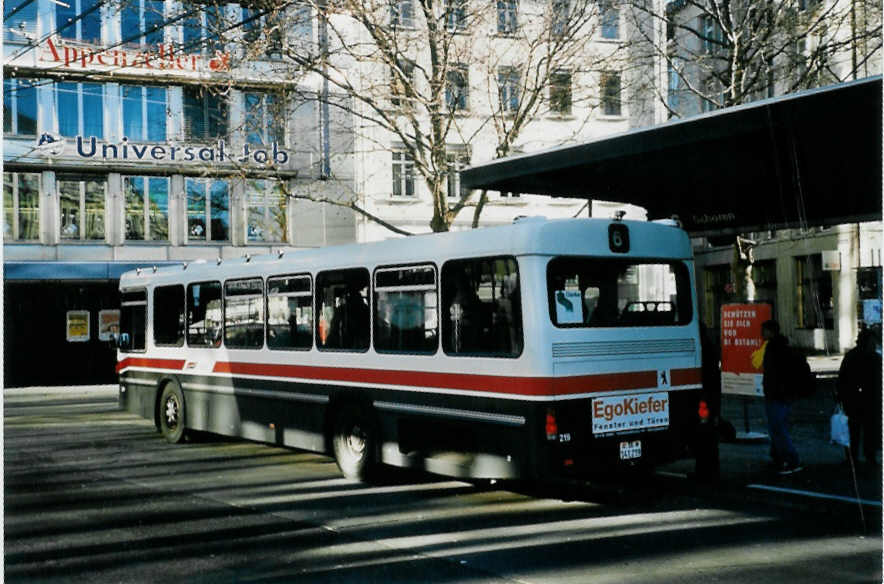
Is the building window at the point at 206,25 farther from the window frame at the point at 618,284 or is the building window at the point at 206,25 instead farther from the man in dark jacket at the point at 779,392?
the man in dark jacket at the point at 779,392

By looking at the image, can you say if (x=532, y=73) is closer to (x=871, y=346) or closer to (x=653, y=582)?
(x=871, y=346)

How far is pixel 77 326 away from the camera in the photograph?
28.9 m

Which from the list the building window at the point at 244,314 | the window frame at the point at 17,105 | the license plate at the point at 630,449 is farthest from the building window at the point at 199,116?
the license plate at the point at 630,449

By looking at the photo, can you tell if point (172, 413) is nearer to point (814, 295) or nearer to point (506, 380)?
point (506, 380)

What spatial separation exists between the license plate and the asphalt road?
495mm

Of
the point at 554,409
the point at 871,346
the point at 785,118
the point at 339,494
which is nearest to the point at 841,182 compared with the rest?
the point at 871,346

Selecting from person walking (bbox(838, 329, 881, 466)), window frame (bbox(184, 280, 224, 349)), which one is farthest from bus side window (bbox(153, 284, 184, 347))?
person walking (bbox(838, 329, 881, 466))

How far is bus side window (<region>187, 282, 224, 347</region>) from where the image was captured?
13547mm

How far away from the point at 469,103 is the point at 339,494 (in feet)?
58.2

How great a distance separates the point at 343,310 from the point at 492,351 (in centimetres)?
262

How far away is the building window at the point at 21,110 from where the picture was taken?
26.8 metres

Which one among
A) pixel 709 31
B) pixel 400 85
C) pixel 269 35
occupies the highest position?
pixel 709 31

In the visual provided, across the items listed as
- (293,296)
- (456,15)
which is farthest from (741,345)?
(456,15)

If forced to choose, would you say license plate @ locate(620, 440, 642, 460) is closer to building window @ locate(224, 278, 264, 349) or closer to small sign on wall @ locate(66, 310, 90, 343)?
building window @ locate(224, 278, 264, 349)
